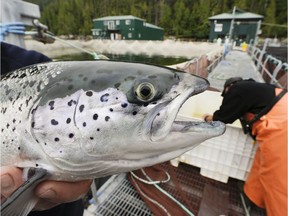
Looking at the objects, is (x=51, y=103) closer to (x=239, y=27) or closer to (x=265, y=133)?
(x=265, y=133)

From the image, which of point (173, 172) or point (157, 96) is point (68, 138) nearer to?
point (157, 96)

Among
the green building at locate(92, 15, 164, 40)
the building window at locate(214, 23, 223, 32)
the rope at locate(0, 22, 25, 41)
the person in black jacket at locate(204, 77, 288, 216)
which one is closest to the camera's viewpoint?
the rope at locate(0, 22, 25, 41)

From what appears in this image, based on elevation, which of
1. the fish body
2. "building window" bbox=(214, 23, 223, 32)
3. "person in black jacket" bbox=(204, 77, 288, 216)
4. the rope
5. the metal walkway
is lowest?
the metal walkway

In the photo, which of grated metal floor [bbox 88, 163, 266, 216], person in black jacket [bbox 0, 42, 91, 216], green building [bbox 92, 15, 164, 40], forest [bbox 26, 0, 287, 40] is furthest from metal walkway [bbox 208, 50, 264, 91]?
green building [bbox 92, 15, 164, 40]

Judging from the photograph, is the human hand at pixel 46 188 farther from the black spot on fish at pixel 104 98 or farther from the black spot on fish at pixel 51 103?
the black spot on fish at pixel 104 98

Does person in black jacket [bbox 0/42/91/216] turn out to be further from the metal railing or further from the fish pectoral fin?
the metal railing

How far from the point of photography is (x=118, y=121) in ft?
2.69

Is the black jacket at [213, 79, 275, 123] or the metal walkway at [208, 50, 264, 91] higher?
the black jacket at [213, 79, 275, 123]

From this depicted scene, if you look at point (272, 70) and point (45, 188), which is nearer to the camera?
point (45, 188)

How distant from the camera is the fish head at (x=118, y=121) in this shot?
2.59 ft

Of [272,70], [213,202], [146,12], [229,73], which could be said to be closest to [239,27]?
[146,12]

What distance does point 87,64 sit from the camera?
982 millimetres

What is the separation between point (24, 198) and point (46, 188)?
96mm

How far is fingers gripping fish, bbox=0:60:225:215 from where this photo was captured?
0.79 metres
